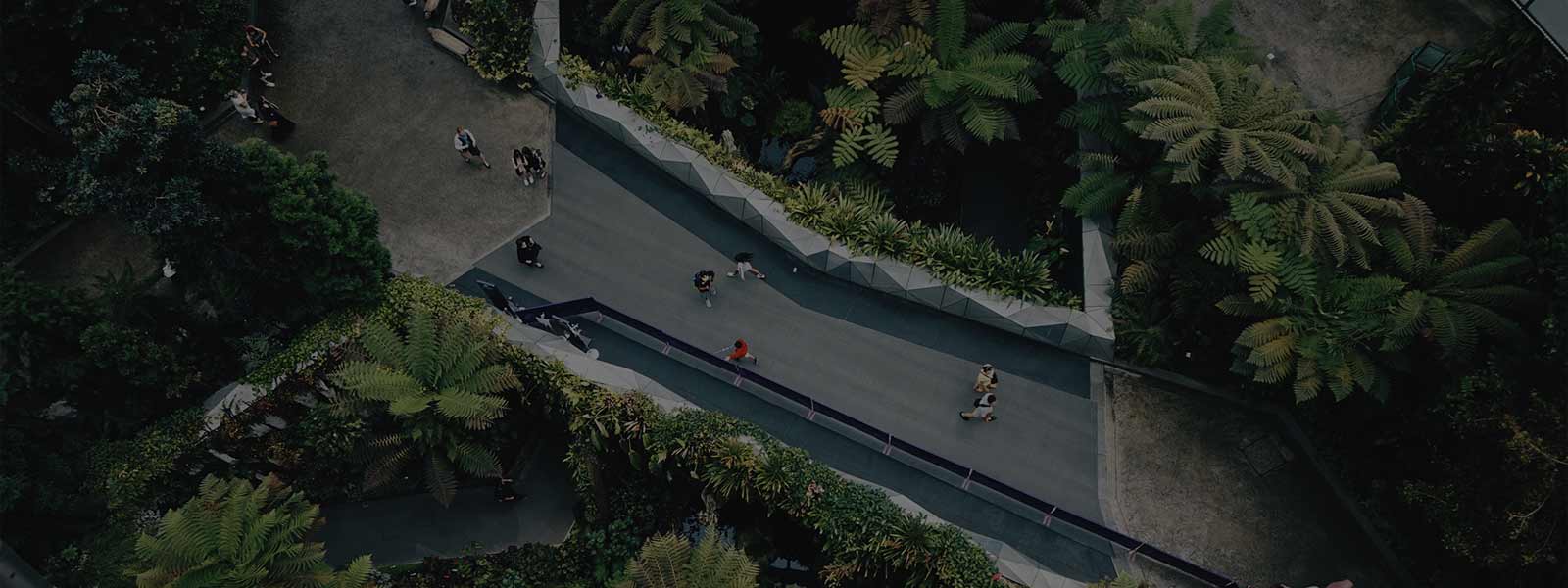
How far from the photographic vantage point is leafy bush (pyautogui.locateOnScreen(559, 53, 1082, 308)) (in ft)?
57.4

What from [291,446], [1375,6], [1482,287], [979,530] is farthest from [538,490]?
[1375,6]

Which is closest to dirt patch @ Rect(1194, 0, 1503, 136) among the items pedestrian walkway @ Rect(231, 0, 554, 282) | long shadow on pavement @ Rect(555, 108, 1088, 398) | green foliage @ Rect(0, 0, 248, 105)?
long shadow on pavement @ Rect(555, 108, 1088, 398)

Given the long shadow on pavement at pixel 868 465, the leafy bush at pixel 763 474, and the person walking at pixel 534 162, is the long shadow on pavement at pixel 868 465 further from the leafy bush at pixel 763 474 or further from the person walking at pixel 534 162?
the person walking at pixel 534 162

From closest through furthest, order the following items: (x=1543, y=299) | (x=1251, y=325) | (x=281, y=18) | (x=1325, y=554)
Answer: (x=1543, y=299) → (x=1251, y=325) → (x=1325, y=554) → (x=281, y=18)

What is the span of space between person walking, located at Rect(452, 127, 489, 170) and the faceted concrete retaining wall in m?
1.87

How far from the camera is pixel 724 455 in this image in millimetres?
16094

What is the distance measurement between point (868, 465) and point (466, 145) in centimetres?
954

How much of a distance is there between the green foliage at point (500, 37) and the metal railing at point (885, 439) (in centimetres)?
497

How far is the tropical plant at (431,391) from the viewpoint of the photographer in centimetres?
1617

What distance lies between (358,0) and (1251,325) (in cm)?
1823

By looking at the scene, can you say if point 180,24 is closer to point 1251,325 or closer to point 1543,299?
point 1251,325

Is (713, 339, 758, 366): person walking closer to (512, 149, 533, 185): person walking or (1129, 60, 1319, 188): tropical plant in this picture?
(512, 149, 533, 185): person walking

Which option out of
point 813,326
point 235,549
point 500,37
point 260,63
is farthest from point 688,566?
point 260,63

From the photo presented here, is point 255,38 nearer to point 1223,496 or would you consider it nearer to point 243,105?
point 243,105
